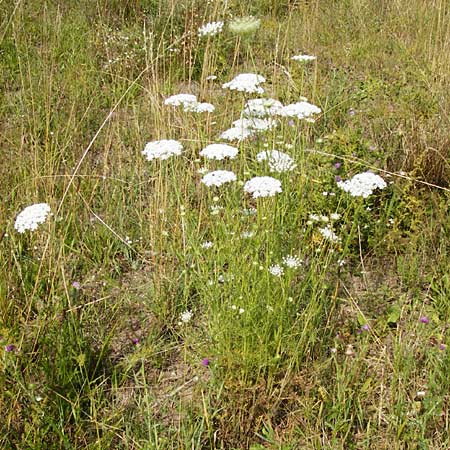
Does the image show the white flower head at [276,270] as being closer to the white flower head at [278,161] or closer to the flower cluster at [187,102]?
the white flower head at [278,161]

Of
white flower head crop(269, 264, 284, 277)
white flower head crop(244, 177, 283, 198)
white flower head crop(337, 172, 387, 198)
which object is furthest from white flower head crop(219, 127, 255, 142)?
white flower head crop(269, 264, 284, 277)

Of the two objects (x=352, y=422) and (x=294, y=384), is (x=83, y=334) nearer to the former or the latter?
(x=294, y=384)

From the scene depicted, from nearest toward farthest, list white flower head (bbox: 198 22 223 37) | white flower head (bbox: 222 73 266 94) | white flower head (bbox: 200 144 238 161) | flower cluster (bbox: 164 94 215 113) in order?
white flower head (bbox: 200 144 238 161), white flower head (bbox: 222 73 266 94), flower cluster (bbox: 164 94 215 113), white flower head (bbox: 198 22 223 37)

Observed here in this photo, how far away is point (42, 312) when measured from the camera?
1957 mm

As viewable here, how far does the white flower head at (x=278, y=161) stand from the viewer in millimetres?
2004

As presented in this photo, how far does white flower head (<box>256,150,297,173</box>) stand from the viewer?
200 cm

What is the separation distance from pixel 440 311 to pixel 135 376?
4.09 feet

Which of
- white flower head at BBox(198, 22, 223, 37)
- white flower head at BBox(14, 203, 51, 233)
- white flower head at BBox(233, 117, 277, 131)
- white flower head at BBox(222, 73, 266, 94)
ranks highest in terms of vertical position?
white flower head at BBox(198, 22, 223, 37)

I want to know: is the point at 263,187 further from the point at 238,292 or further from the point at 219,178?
the point at 238,292

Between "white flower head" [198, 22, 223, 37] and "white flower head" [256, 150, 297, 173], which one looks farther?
"white flower head" [198, 22, 223, 37]

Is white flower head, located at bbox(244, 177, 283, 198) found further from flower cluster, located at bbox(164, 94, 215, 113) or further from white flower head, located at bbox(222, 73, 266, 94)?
flower cluster, located at bbox(164, 94, 215, 113)

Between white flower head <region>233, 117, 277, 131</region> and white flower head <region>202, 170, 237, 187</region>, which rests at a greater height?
white flower head <region>233, 117, 277, 131</region>

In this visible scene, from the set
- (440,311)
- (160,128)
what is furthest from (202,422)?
(160,128)

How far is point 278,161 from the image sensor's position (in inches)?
80.6
